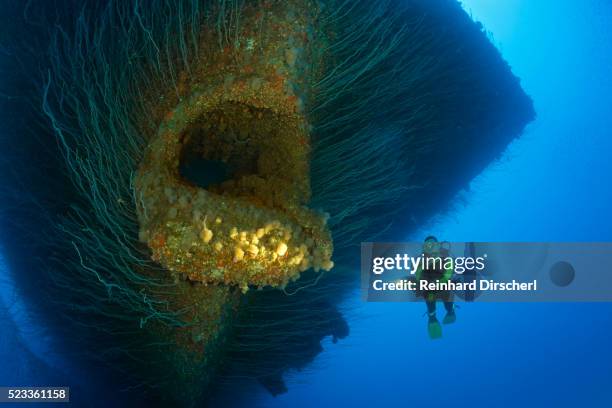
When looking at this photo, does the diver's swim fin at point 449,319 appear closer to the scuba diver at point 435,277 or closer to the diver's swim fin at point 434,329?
the scuba diver at point 435,277

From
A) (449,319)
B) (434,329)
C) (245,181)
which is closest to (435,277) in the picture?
(449,319)

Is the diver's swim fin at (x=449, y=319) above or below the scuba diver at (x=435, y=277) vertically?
below

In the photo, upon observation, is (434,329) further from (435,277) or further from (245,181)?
(245,181)

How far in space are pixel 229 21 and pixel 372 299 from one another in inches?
119

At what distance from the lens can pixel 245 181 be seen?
2814 mm

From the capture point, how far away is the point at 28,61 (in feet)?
8.80

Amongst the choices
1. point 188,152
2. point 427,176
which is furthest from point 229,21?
point 427,176

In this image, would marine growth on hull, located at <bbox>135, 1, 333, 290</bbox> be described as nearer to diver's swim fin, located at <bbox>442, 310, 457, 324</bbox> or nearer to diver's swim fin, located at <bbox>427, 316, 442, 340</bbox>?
diver's swim fin, located at <bbox>442, 310, 457, 324</bbox>

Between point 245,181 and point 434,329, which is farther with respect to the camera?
point 434,329

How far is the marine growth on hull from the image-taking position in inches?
92.2

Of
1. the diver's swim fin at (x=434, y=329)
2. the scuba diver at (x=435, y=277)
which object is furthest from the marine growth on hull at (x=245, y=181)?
the diver's swim fin at (x=434, y=329)

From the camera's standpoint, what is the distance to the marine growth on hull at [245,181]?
2342 millimetres

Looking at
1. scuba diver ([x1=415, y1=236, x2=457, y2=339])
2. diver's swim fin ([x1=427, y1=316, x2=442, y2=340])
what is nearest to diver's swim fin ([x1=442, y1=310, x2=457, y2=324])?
scuba diver ([x1=415, y1=236, x2=457, y2=339])

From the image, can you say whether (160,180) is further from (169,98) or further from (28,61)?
(28,61)
